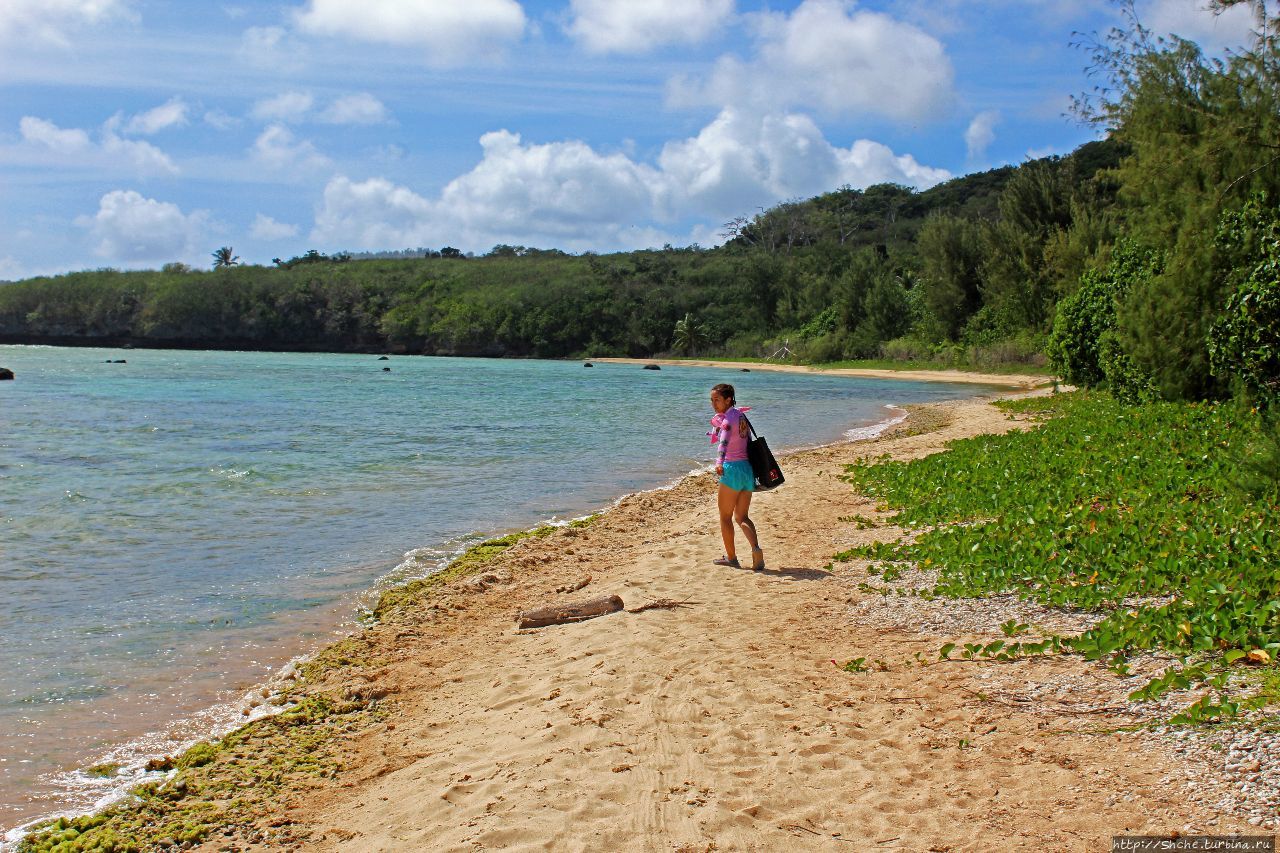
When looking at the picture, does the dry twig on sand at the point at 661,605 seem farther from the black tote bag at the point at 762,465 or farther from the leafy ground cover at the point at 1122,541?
the leafy ground cover at the point at 1122,541

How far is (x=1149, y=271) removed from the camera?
1822 centimetres

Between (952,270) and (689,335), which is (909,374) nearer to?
(952,270)

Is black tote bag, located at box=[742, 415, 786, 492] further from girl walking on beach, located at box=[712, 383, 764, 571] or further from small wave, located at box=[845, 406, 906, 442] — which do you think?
small wave, located at box=[845, 406, 906, 442]

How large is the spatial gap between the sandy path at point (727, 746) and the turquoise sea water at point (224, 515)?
1.61 metres

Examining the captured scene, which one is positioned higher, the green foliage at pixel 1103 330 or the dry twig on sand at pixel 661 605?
the green foliage at pixel 1103 330

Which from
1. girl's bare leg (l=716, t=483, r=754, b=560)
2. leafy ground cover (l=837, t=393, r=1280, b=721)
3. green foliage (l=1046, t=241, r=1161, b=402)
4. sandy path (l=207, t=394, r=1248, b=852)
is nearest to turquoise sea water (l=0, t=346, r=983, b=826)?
sandy path (l=207, t=394, r=1248, b=852)

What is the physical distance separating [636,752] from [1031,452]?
31.4 ft

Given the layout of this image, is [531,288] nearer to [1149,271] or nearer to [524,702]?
[1149,271]

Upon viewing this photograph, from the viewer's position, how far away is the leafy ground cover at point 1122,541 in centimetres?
515

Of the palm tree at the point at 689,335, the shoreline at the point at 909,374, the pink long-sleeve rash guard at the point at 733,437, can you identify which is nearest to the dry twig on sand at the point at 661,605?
the pink long-sleeve rash guard at the point at 733,437

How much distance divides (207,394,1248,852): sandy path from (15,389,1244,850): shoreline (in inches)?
0.8

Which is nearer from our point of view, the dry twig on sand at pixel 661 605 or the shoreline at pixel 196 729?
the shoreline at pixel 196 729

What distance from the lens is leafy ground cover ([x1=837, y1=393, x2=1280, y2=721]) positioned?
16.9 ft

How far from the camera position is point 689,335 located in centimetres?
9500
